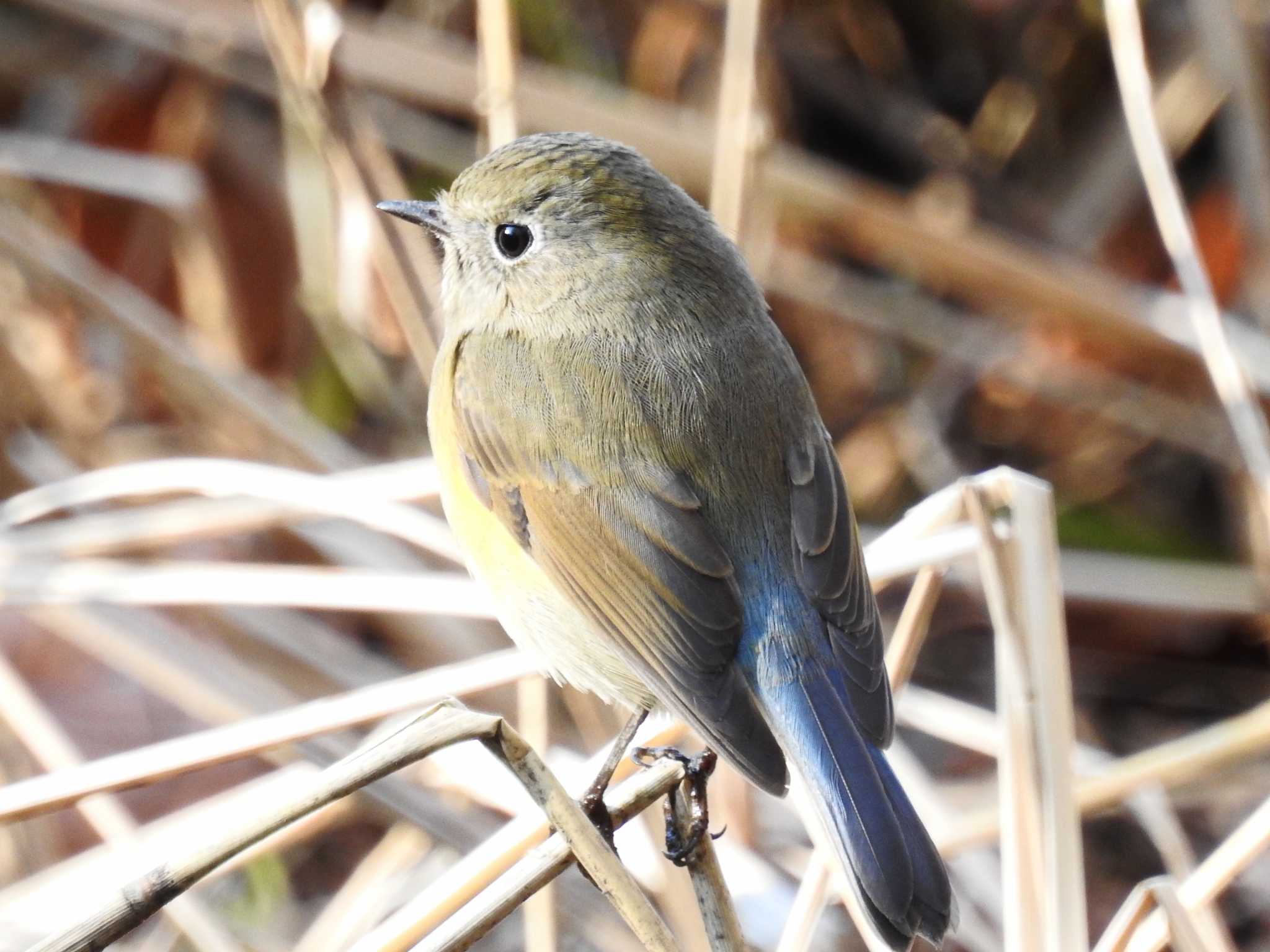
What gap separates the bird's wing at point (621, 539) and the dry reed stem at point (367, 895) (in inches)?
23.5

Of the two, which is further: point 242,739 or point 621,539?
point 621,539

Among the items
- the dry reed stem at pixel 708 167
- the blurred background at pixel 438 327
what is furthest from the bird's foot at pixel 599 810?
the dry reed stem at pixel 708 167

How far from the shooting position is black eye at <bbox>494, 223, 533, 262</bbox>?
2506 mm

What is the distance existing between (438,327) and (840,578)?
1.08 metres

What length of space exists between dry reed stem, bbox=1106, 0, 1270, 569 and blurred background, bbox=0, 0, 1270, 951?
657 millimetres

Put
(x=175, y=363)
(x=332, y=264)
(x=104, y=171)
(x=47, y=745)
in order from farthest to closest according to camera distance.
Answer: (x=332, y=264) < (x=104, y=171) < (x=175, y=363) < (x=47, y=745)

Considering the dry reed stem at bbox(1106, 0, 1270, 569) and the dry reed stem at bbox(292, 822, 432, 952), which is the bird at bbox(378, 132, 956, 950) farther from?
the dry reed stem at bbox(1106, 0, 1270, 569)

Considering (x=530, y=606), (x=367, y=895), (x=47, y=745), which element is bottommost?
(x=367, y=895)

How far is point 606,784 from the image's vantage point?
223cm

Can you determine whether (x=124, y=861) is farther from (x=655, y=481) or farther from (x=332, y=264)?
(x=332, y=264)

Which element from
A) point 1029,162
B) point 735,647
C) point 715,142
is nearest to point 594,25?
point 715,142

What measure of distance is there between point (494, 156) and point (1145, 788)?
1503 mm

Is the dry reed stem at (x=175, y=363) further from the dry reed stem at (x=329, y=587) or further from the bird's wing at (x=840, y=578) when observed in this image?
the bird's wing at (x=840, y=578)

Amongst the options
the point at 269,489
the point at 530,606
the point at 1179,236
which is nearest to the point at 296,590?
the point at 269,489
